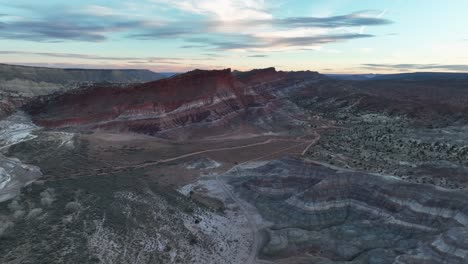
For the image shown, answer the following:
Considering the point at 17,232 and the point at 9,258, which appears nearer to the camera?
the point at 9,258

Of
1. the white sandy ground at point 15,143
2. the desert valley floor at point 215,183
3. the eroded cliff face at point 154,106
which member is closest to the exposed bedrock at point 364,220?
the desert valley floor at point 215,183

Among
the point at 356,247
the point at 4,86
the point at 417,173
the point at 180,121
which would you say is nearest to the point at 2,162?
the point at 180,121

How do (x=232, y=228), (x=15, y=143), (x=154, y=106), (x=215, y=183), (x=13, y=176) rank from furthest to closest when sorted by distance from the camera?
1. (x=154, y=106)
2. (x=15, y=143)
3. (x=215, y=183)
4. (x=13, y=176)
5. (x=232, y=228)

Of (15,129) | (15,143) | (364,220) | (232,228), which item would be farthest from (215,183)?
(15,129)

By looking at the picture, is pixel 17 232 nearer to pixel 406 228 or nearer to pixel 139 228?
pixel 139 228

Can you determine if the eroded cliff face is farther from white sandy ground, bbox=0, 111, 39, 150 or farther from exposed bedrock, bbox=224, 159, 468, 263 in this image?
exposed bedrock, bbox=224, 159, 468, 263

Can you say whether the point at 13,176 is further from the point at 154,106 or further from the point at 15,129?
the point at 154,106
